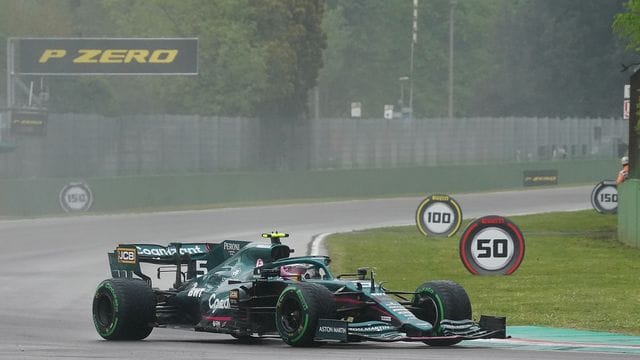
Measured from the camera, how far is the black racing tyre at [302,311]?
14.7 meters

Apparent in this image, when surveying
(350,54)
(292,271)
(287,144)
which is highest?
(350,54)

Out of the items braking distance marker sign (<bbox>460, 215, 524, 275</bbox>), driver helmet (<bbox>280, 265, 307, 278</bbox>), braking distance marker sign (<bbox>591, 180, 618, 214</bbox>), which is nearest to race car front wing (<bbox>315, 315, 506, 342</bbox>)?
driver helmet (<bbox>280, 265, 307, 278</bbox>)

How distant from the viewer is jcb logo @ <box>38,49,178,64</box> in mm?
50594

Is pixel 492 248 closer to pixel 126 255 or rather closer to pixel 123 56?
pixel 126 255

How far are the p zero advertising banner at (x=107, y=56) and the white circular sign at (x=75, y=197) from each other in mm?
5269

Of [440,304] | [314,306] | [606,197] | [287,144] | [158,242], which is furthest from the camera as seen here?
[287,144]

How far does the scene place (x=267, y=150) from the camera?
200ft

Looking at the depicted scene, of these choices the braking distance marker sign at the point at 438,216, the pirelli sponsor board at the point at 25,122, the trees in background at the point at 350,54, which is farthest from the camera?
the trees in background at the point at 350,54

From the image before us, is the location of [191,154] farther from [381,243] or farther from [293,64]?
[381,243]

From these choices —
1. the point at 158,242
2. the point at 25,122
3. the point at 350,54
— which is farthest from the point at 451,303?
the point at 350,54

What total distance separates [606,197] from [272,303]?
30561 millimetres

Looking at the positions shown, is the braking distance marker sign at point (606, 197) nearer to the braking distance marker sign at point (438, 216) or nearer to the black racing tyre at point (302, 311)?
the braking distance marker sign at point (438, 216)

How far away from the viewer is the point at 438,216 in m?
35.5

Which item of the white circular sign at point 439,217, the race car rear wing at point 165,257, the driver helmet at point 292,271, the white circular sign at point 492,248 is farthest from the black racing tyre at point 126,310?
the white circular sign at point 439,217
